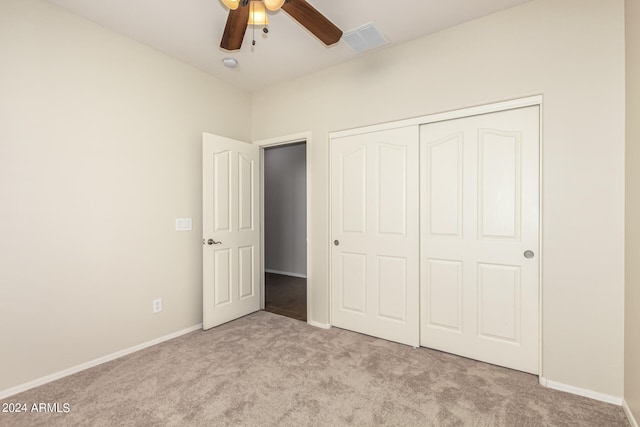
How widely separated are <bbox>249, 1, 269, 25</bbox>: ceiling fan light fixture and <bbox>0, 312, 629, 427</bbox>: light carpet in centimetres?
244

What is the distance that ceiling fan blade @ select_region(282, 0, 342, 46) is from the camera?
1.68m

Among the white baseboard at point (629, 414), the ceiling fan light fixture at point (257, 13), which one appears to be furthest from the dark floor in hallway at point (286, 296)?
the ceiling fan light fixture at point (257, 13)

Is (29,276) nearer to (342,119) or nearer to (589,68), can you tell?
(342,119)

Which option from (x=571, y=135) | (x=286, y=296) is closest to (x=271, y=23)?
(x=571, y=135)

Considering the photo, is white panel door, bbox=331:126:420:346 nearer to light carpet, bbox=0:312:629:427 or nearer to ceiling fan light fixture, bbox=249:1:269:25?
light carpet, bbox=0:312:629:427

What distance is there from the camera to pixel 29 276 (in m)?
2.12

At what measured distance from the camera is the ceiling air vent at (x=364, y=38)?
2510mm

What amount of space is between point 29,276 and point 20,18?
181 cm

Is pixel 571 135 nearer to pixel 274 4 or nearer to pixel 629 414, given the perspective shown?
pixel 629 414

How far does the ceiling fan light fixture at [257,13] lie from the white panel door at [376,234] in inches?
57.7

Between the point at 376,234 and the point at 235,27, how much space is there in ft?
6.76

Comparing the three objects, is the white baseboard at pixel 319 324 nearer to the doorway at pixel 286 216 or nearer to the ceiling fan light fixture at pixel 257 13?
the doorway at pixel 286 216

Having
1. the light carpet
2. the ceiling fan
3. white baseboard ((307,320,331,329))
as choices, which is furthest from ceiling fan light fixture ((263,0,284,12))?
white baseboard ((307,320,331,329))

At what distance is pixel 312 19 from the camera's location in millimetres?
1810
